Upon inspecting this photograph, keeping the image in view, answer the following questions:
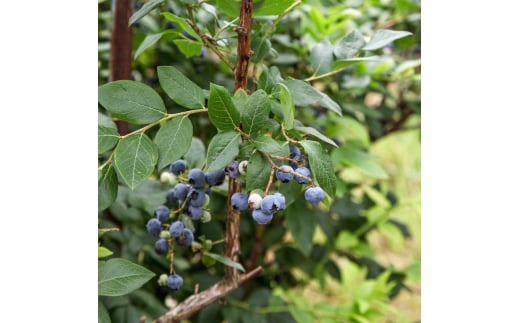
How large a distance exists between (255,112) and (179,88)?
0.10 m

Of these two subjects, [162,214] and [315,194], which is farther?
[162,214]

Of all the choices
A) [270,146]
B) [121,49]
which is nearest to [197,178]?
[270,146]

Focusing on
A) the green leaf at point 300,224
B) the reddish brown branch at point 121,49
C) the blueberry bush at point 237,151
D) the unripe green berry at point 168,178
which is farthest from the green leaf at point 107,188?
the green leaf at point 300,224

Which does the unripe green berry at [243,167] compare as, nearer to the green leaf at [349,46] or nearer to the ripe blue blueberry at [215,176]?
the ripe blue blueberry at [215,176]

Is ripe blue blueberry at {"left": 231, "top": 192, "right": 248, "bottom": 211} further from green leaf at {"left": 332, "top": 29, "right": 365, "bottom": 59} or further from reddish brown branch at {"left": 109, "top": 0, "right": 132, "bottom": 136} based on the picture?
reddish brown branch at {"left": 109, "top": 0, "right": 132, "bottom": 136}

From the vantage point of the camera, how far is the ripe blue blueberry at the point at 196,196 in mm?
761

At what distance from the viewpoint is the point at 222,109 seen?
2.19 feet

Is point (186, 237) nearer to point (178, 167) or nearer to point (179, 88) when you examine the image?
point (178, 167)

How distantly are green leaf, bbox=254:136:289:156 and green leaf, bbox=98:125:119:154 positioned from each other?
16 centimetres

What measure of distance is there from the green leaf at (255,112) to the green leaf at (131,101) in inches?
4.3
